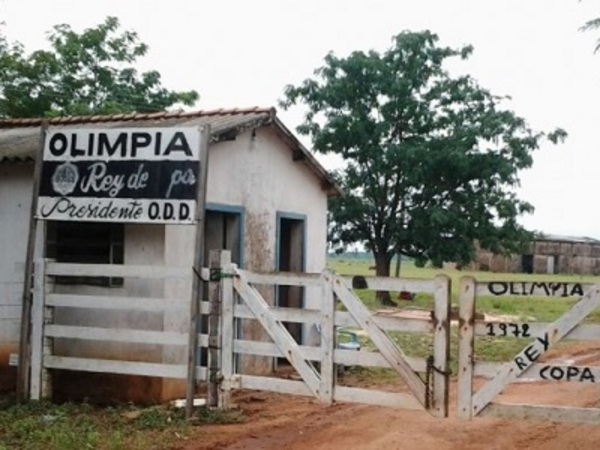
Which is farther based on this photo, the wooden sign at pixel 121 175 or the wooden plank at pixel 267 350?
the wooden sign at pixel 121 175

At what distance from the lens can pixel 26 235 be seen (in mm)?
9562

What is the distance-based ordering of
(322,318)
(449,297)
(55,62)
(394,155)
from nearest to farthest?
(449,297), (322,318), (55,62), (394,155)

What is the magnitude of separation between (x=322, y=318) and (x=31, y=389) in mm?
3550

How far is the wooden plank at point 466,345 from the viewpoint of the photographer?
6.54 metres

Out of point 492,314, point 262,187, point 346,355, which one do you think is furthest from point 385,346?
point 492,314

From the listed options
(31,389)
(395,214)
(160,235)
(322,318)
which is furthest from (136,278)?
(395,214)

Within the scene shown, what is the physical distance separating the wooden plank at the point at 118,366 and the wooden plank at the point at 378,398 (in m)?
1.76

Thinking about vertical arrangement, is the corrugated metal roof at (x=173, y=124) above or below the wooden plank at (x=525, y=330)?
above

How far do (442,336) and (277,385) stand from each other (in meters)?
1.84

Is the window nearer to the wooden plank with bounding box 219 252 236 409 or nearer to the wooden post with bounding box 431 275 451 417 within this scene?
the wooden plank with bounding box 219 252 236 409

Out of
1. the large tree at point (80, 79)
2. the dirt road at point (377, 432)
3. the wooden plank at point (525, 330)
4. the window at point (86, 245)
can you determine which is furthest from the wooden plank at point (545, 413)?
the large tree at point (80, 79)

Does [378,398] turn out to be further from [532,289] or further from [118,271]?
[118,271]

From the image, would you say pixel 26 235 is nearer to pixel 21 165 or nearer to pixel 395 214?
pixel 21 165

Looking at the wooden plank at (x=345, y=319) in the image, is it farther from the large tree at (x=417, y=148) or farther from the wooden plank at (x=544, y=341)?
the large tree at (x=417, y=148)
